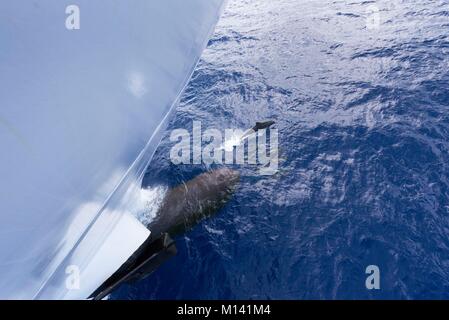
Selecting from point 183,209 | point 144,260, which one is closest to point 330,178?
point 183,209

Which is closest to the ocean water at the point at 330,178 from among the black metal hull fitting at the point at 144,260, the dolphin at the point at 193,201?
the dolphin at the point at 193,201

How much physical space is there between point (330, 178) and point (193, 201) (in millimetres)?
2322

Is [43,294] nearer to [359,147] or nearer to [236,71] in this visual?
[359,147]

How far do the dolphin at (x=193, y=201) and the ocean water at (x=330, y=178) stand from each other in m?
0.18

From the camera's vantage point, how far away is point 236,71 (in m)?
10.0

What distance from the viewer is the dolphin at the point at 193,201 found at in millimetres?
4906

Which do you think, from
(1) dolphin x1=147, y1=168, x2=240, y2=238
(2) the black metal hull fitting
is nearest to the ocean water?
(1) dolphin x1=147, y1=168, x2=240, y2=238

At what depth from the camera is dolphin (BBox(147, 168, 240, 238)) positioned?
4.91 meters

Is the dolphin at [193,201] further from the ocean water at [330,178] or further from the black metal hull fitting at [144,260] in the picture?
the black metal hull fitting at [144,260]

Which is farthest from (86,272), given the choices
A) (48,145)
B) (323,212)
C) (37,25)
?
(323,212)

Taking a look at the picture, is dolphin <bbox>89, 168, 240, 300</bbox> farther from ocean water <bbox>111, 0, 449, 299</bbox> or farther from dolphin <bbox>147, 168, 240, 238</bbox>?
ocean water <bbox>111, 0, 449, 299</bbox>

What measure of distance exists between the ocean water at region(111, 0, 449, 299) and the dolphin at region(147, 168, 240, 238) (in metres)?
0.18

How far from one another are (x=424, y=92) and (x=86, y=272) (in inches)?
296
